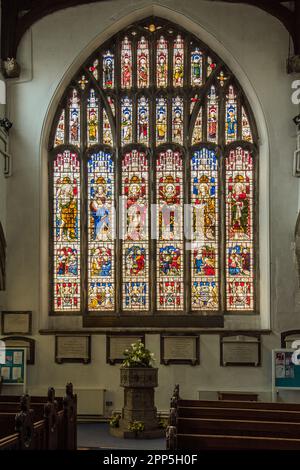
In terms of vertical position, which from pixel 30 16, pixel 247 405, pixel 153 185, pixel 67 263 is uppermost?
pixel 30 16

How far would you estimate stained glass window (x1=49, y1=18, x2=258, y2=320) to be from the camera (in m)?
12.4

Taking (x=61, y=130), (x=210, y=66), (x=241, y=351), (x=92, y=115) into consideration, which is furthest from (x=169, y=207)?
(x=241, y=351)

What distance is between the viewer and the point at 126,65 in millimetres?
12766

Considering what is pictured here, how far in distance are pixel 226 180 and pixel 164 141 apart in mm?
1259

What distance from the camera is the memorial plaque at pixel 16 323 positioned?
12016 mm

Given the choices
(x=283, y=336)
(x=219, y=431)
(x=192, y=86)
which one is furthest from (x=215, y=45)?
(x=219, y=431)

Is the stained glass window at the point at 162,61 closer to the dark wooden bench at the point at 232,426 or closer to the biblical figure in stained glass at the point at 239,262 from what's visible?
the biblical figure in stained glass at the point at 239,262

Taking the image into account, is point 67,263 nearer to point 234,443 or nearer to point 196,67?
point 196,67

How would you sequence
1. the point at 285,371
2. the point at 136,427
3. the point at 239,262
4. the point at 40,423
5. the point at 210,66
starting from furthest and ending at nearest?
the point at 210,66 < the point at 239,262 < the point at 285,371 < the point at 136,427 < the point at 40,423

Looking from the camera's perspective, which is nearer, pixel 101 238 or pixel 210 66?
pixel 101 238

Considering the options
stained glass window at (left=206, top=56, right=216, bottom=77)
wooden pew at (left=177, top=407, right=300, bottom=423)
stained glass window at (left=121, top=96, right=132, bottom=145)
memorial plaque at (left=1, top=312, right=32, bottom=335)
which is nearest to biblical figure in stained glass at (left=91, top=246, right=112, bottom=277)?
memorial plaque at (left=1, top=312, right=32, bottom=335)

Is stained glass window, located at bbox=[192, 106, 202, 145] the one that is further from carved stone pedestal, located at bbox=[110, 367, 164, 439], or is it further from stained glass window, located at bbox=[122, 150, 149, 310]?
carved stone pedestal, located at bbox=[110, 367, 164, 439]

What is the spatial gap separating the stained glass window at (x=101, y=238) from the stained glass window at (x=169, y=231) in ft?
2.63

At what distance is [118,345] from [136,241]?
178 centimetres
